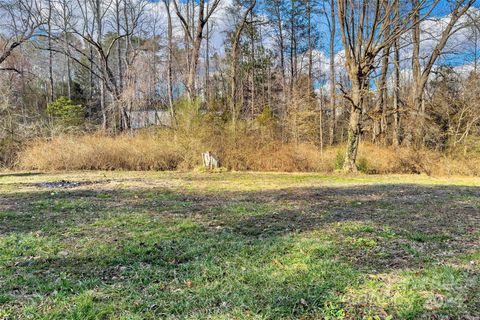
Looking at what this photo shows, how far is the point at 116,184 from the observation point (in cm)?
904

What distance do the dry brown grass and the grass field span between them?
8105 mm

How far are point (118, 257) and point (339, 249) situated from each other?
233cm

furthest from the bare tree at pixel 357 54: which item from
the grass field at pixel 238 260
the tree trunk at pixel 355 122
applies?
the grass field at pixel 238 260

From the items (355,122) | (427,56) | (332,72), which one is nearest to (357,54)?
(355,122)

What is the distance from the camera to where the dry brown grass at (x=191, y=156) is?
1390cm

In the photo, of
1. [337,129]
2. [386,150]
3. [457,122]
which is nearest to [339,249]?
[386,150]

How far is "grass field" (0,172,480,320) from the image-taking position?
2414mm

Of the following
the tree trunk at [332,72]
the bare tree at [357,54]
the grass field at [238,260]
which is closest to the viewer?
the grass field at [238,260]

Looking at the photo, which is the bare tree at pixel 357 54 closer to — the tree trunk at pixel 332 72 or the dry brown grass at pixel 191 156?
the dry brown grass at pixel 191 156

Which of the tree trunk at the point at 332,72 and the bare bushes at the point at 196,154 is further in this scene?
the tree trunk at the point at 332,72

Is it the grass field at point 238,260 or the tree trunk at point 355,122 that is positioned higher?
the tree trunk at point 355,122

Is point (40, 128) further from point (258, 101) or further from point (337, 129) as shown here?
point (337, 129)

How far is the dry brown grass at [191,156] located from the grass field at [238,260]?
810cm

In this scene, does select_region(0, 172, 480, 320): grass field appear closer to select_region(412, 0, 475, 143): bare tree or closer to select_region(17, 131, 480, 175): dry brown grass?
select_region(17, 131, 480, 175): dry brown grass
